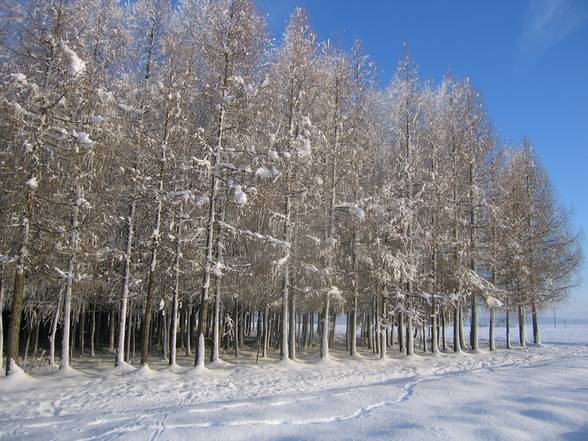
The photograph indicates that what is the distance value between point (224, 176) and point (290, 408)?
1007 cm

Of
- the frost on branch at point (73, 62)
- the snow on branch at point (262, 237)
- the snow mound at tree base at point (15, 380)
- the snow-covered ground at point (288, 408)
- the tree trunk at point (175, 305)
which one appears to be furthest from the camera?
the snow on branch at point (262, 237)

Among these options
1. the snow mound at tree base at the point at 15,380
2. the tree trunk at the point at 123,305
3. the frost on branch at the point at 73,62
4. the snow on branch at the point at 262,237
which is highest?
the frost on branch at the point at 73,62

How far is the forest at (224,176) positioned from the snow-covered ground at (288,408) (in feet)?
6.51

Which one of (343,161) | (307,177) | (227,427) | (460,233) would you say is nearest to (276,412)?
(227,427)

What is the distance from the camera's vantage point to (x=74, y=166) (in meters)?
12.3

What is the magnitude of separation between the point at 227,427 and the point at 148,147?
11025 millimetres

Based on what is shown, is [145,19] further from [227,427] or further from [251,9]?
[227,427]

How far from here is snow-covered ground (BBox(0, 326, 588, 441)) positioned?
5.70 m

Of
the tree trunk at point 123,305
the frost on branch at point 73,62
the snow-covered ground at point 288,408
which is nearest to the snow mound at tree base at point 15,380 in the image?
the snow-covered ground at point 288,408

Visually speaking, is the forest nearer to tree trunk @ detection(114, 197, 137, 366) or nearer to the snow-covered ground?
tree trunk @ detection(114, 197, 137, 366)

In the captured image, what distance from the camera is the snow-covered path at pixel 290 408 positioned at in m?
5.70

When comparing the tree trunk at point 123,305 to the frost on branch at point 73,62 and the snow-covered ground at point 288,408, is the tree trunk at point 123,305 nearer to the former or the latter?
the snow-covered ground at point 288,408

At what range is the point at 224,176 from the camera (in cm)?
1554

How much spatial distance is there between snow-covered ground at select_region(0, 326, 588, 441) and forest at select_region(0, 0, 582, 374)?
198 centimetres
